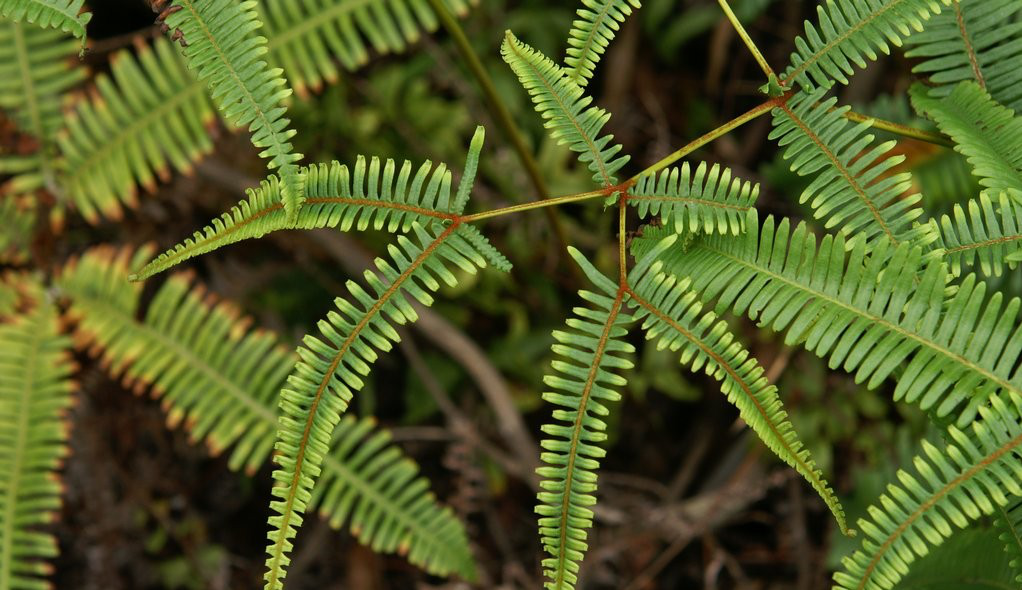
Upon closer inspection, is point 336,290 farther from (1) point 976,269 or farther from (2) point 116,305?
(1) point 976,269

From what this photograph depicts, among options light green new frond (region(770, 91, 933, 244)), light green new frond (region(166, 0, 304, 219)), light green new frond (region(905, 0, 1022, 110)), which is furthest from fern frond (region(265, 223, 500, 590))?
light green new frond (region(905, 0, 1022, 110))

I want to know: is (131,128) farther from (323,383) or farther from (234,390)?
(323,383)

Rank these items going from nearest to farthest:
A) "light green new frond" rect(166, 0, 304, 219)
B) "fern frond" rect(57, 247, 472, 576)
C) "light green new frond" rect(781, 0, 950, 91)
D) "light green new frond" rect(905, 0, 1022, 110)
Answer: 1. "light green new frond" rect(166, 0, 304, 219)
2. "light green new frond" rect(781, 0, 950, 91)
3. "light green new frond" rect(905, 0, 1022, 110)
4. "fern frond" rect(57, 247, 472, 576)

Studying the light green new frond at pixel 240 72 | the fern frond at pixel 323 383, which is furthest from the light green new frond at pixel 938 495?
the light green new frond at pixel 240 72

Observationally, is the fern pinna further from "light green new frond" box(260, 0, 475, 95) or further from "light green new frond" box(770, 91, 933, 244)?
"light green new frond" box(260, 0, 475, 95)

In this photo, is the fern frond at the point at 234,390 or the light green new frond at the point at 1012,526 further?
the fern frond at the point at 234,390

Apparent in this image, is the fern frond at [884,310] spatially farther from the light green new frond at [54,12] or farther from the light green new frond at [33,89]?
the light green new frond at [33,89]
